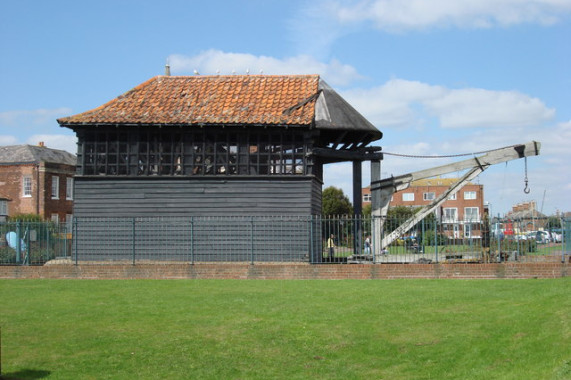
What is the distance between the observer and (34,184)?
52625 mm

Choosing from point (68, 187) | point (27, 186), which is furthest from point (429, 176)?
point (68, 187)

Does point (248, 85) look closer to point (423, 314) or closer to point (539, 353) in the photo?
point (423, 314)

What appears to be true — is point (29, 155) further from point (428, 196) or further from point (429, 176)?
point (428, 196)

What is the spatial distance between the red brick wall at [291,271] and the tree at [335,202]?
135 ft

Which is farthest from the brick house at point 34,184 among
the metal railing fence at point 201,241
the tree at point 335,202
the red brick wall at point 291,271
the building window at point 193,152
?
the red brick wall at point 291,271

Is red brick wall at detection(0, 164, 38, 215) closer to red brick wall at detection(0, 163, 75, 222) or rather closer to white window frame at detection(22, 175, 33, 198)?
red brick wall at detection(0, 163, 75, 222)

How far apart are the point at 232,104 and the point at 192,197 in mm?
3730

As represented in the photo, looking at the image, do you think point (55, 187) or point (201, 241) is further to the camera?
point (55, 187)

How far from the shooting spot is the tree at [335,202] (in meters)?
63.6

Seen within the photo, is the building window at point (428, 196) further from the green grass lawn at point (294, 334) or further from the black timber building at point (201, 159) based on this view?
the green grass lawn at point (294, 334)

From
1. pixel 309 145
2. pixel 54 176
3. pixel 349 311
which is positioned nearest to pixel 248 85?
pixel 309 145

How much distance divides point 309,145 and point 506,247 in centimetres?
723

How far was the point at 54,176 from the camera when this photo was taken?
53.9m

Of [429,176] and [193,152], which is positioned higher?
[193,152]
